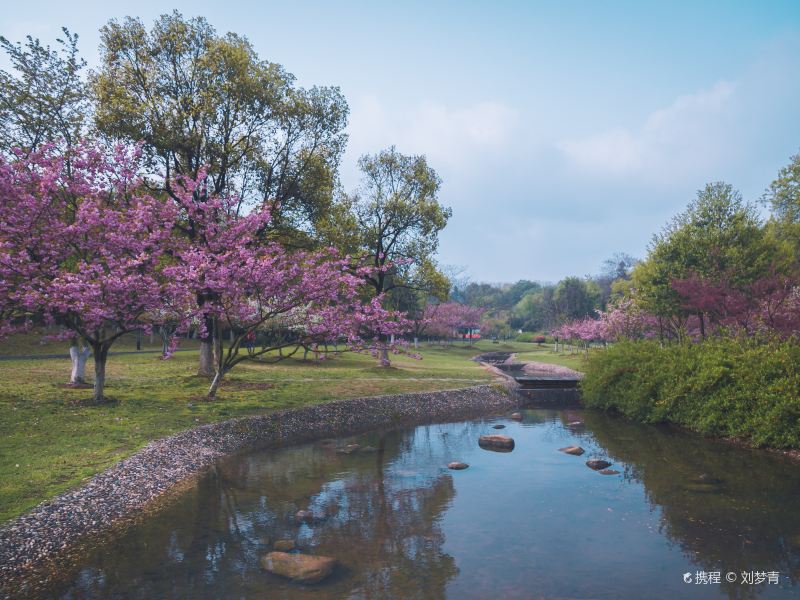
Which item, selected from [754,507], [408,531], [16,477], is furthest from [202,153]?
[754,507]

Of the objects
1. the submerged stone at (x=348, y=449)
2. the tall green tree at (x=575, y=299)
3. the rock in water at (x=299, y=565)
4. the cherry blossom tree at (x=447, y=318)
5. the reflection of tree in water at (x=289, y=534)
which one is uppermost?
the tall green tree at (x=575, y=299)

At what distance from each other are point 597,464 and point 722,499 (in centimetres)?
427

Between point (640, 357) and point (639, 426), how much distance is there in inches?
155

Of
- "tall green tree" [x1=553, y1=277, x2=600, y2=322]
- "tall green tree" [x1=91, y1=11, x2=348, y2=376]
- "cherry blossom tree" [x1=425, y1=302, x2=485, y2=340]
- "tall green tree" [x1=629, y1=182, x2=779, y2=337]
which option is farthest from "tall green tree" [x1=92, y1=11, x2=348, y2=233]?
"tall green tree" [x1=553, y1=277, x2=600, y2=322]

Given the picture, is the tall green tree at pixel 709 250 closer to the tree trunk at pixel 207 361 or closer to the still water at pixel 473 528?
the still water at pixel 473 528

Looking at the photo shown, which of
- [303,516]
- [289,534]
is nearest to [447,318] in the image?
[303,516]

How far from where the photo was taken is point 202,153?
2752cm

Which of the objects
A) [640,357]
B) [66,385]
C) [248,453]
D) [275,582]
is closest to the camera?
[275,582]

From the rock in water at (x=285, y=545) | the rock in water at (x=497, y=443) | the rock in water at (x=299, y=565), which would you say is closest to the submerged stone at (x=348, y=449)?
the rock in water at (x=497, y=443)

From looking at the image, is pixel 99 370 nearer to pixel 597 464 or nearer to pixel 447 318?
pixel 597 464

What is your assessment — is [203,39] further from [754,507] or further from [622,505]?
[754,507]

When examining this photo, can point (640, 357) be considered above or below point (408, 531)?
above

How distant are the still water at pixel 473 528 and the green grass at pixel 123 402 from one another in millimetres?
3153

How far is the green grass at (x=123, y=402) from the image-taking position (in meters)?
13.2
